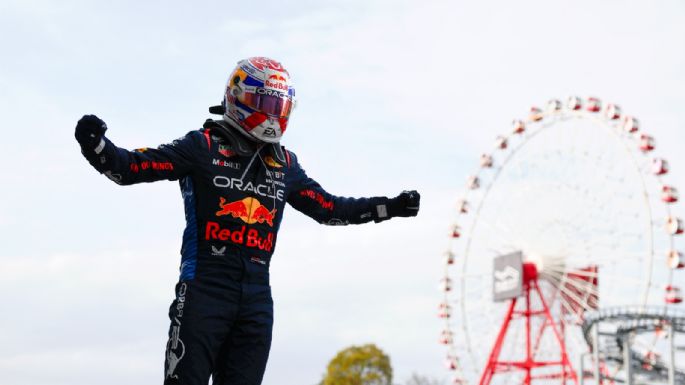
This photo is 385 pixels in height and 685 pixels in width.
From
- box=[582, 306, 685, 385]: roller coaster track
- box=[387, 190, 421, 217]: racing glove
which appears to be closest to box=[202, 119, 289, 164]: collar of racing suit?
box=[387, 190, 421, 217]: racing glove

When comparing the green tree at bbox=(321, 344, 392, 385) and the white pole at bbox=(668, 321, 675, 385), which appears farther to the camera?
the green tree at bbox=(321, 344, 392, 385)

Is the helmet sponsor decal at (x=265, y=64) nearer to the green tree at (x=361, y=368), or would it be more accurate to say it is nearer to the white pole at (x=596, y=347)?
the white pole at (x=596, y=347)

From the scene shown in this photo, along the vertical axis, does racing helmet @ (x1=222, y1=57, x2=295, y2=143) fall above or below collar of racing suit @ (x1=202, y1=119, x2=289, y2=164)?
above

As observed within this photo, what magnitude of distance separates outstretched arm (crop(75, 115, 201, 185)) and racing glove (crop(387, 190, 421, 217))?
1339 millimetres

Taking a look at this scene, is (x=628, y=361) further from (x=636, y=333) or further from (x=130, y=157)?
(x=130, y=157)

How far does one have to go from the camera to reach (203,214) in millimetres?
5727

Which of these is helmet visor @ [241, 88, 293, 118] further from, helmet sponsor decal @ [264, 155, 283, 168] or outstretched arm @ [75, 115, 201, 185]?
outstretched arm @ [75, 115, 201, 185]

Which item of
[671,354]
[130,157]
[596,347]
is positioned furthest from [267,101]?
[596,347]

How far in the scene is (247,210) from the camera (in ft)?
18.9

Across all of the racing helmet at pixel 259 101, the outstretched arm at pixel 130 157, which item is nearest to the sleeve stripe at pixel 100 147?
the outstretched arm at pixel 130 157

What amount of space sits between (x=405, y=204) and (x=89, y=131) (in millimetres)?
2078

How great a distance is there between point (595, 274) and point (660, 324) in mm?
3352

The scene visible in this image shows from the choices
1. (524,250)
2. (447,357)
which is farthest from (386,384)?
(524,250)

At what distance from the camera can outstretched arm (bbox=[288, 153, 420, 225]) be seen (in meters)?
6.29
